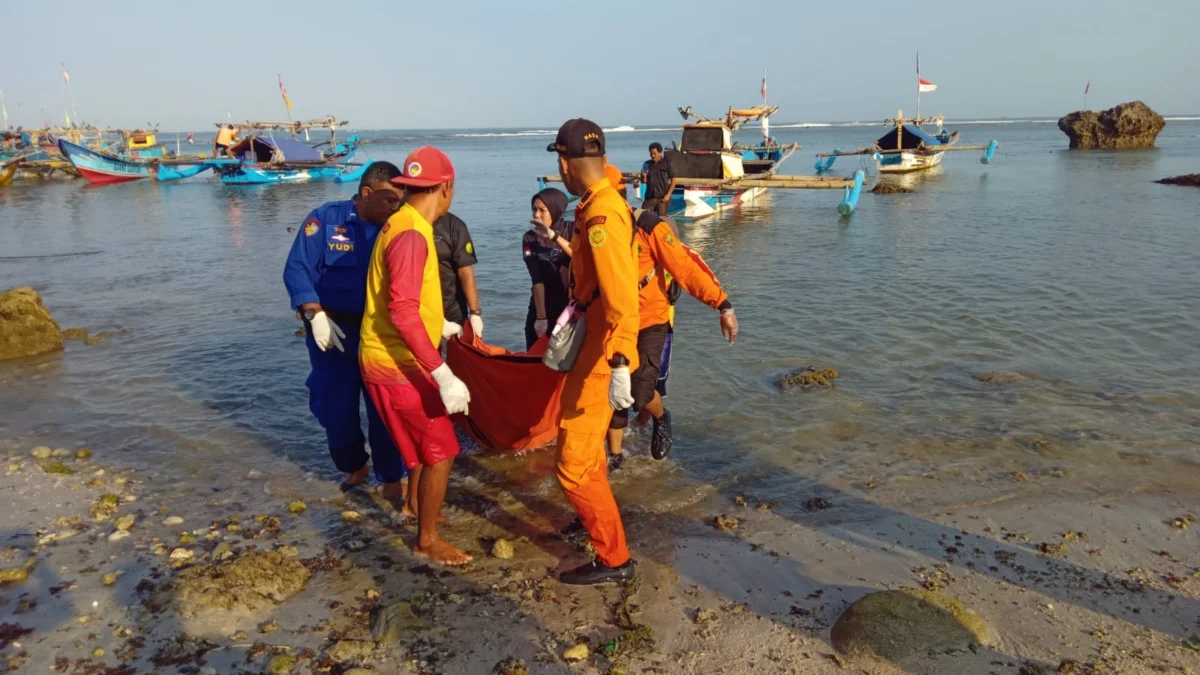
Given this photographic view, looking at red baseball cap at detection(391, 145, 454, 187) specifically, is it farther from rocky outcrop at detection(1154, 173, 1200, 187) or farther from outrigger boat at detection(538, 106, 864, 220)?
rocky outcrop at detection(1154, 173, 1200, 187)

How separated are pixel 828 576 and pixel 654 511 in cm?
112

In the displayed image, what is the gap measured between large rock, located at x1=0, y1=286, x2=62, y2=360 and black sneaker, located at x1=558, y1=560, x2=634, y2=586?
723 centimetres

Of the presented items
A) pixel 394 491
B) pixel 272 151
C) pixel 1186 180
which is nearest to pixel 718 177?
pixel 1186 180

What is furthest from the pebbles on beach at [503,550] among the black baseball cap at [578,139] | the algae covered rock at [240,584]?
the black baseball cap at [578,139]

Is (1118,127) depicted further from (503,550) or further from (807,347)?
(503,550)

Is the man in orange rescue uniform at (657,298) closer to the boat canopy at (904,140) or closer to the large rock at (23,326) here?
the large rock at (23,326)

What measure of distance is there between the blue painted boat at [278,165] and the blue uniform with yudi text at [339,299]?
3531 cm

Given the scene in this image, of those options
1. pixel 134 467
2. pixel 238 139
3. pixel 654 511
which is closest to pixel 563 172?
pixel 654 511

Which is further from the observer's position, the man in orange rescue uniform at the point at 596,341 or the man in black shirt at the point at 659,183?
the man in black shirt at the point at 659,183

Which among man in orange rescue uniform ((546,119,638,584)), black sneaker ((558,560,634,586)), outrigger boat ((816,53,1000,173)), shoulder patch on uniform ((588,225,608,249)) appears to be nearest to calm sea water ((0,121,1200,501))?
black sneaker ((558,560,634,586))

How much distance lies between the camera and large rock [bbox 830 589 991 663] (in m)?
3.01

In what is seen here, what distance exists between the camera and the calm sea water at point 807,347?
5414 mm

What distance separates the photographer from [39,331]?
7.79 meters

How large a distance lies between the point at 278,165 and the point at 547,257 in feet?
118
